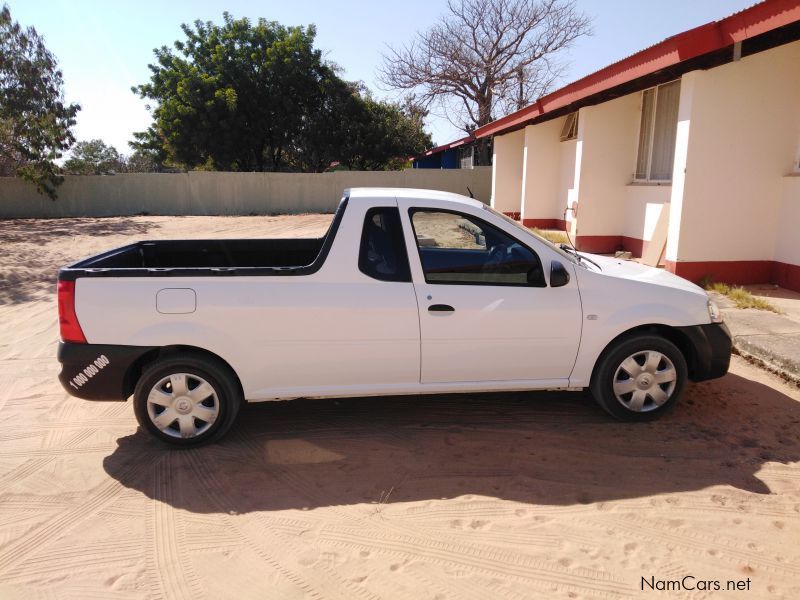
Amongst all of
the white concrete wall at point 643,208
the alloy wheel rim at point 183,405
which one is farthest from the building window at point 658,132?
the alloy wheel rim at point 183,405

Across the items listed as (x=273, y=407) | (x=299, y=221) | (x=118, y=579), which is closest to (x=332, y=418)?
(x=273, y=407)

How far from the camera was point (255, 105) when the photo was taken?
88.9 feet

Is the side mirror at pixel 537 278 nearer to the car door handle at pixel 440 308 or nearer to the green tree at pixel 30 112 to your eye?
the car door handle at pixel 440 308

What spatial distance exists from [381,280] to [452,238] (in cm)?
147

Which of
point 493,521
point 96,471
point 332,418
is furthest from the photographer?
point 332,418

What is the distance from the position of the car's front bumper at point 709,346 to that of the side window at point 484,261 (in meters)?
1.25

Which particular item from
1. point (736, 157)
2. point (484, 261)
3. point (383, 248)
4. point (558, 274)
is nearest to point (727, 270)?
point (736, 157)

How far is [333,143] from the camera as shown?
29.1m

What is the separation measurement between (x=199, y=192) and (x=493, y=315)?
953 inches

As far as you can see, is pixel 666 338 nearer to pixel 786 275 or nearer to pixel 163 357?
pixel 163 357

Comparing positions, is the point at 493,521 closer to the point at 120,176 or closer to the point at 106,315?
the point at 106,315

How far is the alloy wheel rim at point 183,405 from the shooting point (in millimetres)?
3947

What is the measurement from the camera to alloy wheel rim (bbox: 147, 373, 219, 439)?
395cm

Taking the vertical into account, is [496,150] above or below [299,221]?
above
